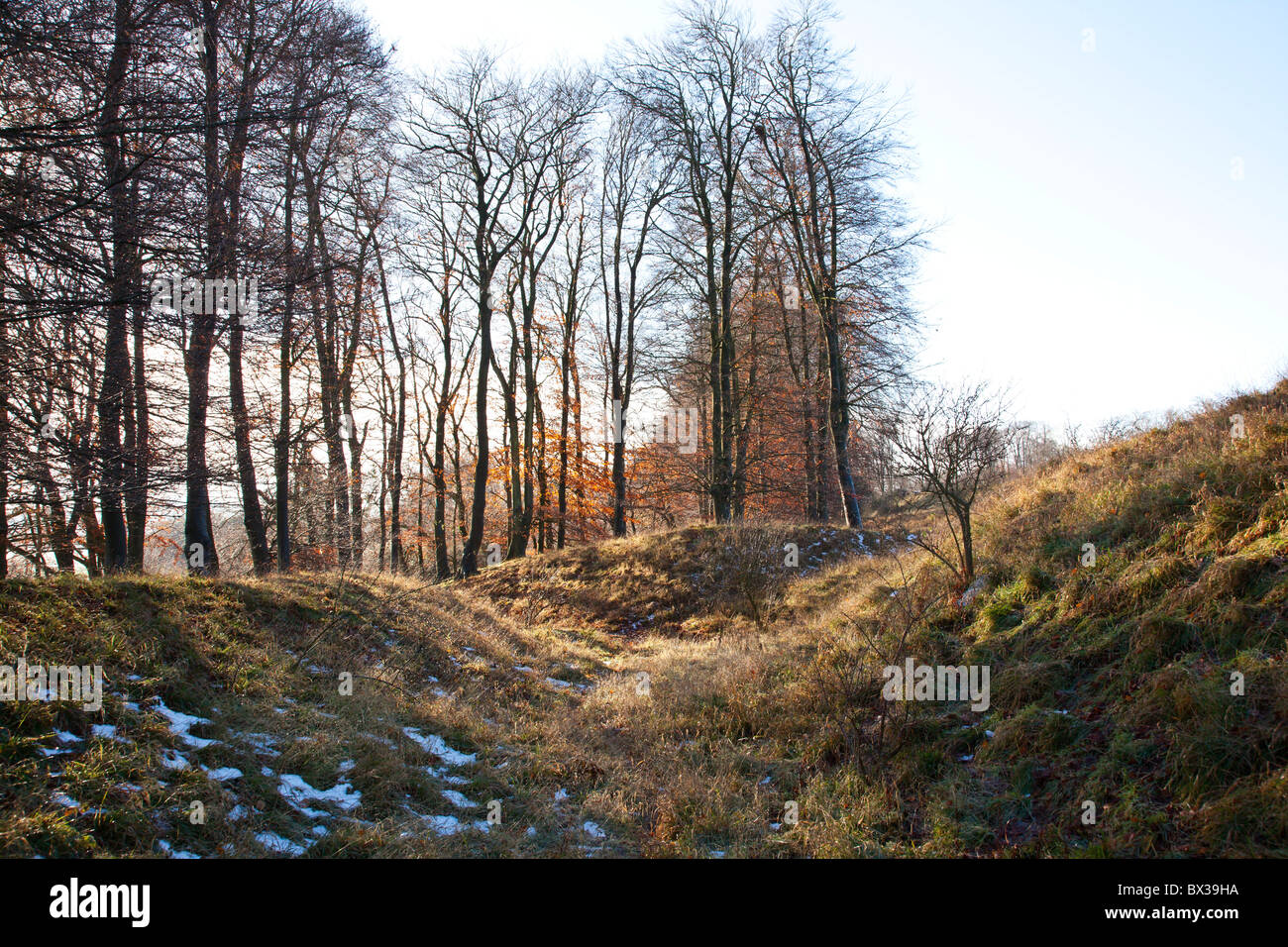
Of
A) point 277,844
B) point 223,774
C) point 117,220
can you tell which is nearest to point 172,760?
point 223,774

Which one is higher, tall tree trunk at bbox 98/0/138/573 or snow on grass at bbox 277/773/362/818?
tall tree trunk at bbox 98/0/138/573

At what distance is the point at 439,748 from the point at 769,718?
11.3 ft

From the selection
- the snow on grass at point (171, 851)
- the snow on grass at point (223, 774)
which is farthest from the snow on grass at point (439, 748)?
the snow on grass at point (171, 851)

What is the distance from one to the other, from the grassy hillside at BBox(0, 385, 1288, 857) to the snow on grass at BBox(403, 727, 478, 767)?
0.04 meters

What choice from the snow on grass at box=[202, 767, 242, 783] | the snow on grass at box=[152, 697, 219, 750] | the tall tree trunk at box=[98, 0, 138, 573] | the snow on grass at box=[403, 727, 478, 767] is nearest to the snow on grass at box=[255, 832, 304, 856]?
Answer: the snow on grass at box=[202, 767, 242, 783]

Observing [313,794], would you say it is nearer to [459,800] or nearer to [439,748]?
[459,800]

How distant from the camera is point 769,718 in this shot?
296 inches

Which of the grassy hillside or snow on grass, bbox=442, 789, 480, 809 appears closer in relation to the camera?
the grassy hillside

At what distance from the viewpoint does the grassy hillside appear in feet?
14.5

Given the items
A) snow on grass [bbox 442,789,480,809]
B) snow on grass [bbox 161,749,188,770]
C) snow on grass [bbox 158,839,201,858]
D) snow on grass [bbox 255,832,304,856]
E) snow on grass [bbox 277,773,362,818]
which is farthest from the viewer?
snow on grass [bbox 442,789,480,809]

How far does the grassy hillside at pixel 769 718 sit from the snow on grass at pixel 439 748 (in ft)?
0.12

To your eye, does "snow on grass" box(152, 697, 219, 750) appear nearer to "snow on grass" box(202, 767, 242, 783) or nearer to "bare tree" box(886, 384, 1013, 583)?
"snow on grass" box(202, 767, 242, 783)

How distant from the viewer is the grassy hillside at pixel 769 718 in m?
4.43
